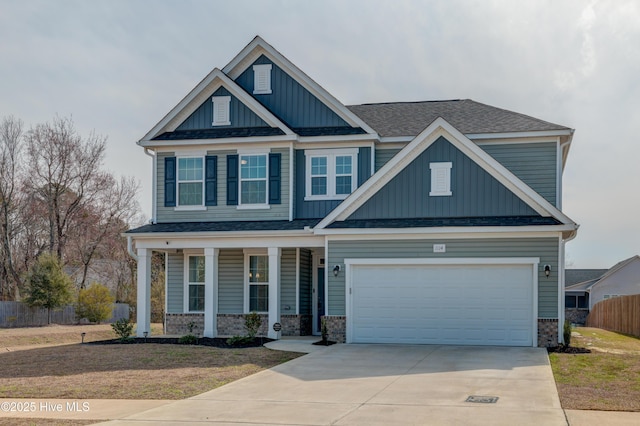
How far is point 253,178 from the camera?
22.4m

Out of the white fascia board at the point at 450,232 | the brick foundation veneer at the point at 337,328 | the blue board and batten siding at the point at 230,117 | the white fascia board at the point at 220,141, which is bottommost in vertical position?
the brick foundation veneer at the point at 337,328

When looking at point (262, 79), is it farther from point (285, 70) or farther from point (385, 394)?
point (385, 394)

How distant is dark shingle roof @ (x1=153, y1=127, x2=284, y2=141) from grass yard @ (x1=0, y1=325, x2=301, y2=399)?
664 centimetres

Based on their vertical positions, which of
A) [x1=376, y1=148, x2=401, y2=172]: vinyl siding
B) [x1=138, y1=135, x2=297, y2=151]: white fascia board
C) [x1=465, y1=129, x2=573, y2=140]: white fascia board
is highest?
[x1=465, y1=129, x2=573, y2=140]: white fascia board

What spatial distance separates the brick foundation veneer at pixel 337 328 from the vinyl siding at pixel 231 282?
14.5ft

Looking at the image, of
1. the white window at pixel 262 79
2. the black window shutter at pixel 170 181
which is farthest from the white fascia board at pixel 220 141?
the white window at pixel 262 79

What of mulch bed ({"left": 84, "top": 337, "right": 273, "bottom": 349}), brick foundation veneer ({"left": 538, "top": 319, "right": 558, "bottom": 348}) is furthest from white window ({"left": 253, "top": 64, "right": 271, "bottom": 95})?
brick foundation veneer ({"left": 538, "top": 319, "right": 558, "bottom": 348})

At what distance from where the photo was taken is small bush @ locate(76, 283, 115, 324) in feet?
113

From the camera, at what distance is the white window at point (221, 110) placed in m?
22.8

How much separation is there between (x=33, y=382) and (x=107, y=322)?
24.0 m

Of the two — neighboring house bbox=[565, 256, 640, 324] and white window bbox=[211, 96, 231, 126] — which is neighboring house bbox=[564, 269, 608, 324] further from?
white window bbox=[211, 96, 231, 126]

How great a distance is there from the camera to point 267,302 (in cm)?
2275

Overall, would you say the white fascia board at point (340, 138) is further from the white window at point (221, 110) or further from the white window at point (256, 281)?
the white window at point (256, 281)

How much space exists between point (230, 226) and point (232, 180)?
1635 mm
